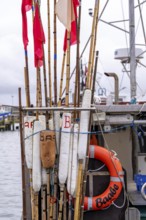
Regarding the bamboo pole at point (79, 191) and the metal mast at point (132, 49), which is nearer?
the bamboo pole at point (79, 191)

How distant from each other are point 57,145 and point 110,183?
3.42ft

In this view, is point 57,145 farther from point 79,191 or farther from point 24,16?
point 24,16

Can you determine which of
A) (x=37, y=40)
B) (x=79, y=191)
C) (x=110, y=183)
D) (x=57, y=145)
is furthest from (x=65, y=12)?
(x=110, y=183)

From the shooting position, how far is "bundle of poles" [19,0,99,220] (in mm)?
6070

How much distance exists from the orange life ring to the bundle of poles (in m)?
0.43

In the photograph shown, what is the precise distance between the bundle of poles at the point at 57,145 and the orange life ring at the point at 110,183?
1.42 feet

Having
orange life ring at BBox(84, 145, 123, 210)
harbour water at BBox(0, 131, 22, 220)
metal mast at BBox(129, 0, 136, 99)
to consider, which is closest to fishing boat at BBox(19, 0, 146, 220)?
orange life ring at BBox(84, 145, 123, 210)

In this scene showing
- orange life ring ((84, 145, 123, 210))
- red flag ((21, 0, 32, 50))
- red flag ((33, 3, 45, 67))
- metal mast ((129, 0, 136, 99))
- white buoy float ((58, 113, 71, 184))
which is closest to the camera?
white buoy float ((58, 113, 71, 184))

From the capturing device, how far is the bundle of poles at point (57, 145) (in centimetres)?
607

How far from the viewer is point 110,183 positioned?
6.78 metres

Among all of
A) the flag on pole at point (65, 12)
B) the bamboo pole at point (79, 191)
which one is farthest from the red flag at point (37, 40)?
the bamboo pole at point (79, 191)

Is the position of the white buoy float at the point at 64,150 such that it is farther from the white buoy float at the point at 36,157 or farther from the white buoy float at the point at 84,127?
the white buoy float at the point at 36,157

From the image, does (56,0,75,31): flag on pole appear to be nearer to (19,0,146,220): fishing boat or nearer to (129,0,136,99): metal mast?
(19,0,146,220): fishing boat

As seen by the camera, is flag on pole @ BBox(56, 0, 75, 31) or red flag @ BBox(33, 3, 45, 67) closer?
flag on pole @ BBox(56, 0, 75, 31)
